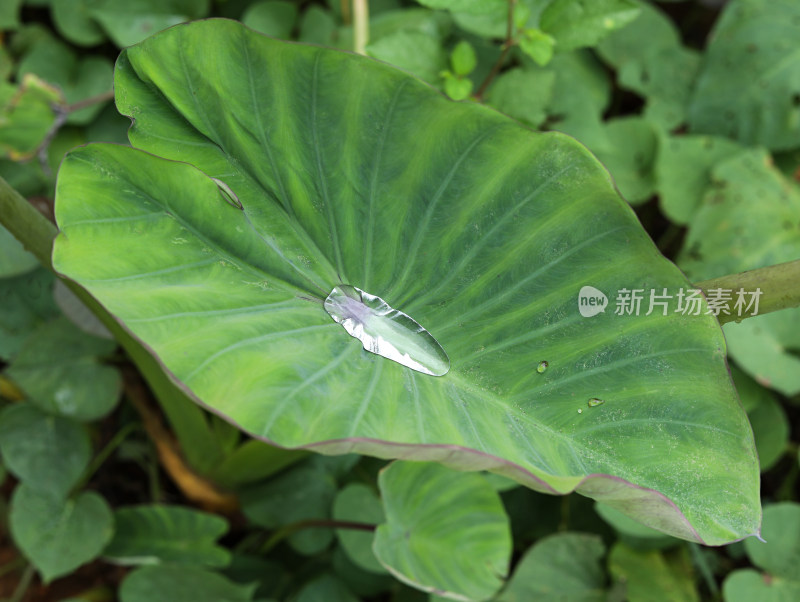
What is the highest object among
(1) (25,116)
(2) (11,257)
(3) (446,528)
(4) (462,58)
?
(4) (462,58)

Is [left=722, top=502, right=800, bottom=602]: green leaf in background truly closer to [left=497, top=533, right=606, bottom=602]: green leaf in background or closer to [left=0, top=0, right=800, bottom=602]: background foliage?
[left=0, top=0, right=800, bottom=602]: background foliage

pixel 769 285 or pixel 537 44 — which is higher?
pixel 537 44

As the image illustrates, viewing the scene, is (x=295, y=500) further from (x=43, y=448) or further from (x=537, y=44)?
(x=537, y=44)

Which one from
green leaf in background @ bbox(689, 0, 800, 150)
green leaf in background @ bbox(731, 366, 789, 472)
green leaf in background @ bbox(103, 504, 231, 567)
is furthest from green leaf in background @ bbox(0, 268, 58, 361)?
green leaf in background @ bbox(689, 0, 800, 150)

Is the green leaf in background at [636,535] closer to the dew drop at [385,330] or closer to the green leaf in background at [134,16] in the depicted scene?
the dew drop at [385,330]

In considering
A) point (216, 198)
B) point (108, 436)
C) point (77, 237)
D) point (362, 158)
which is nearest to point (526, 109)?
point (362, 158)

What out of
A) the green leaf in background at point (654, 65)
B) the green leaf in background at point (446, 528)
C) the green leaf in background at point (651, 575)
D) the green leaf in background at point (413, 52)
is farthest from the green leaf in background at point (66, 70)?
the green leaf in background at point (651, 575)

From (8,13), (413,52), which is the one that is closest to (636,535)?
(413,52)
